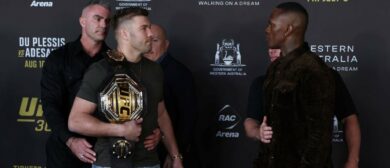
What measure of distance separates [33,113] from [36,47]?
46 centimetres

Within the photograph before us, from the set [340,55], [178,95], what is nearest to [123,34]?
[178,95]

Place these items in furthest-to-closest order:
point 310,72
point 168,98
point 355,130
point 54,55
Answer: point 168,98, point 54,55, point 355,130, point 310,72

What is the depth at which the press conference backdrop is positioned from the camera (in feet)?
16.4

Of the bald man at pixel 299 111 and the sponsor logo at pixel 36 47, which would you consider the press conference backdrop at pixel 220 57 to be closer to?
the sponsor logo at pixel 36 47

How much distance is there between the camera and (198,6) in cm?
520

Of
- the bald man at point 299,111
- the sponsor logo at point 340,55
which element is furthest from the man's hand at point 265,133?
the sponsor logo at point 340,55

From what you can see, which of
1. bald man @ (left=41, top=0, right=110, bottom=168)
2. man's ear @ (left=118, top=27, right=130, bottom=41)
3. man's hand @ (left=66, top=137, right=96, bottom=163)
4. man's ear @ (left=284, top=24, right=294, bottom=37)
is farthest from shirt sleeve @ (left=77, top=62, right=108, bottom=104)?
man's ear @ (left=284, top=24, right=294, bottom=37)

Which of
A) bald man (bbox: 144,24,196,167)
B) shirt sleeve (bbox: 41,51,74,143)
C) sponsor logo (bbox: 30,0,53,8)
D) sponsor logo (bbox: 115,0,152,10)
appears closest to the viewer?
shirt sleeve (bbox: 41,51,74,143)

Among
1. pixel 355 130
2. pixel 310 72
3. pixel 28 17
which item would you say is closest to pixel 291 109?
pixel 310 72

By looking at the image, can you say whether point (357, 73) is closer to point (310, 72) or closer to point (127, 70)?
point (310, 72)

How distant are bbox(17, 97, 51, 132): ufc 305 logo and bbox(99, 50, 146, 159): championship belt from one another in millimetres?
1998

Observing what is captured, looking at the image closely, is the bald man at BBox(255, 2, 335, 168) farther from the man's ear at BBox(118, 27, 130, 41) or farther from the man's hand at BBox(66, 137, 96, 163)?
the man's hand at BBox(66, 137, 96, 163)

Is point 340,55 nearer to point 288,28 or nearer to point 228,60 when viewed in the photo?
point 228,60

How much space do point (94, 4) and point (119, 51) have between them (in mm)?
874
